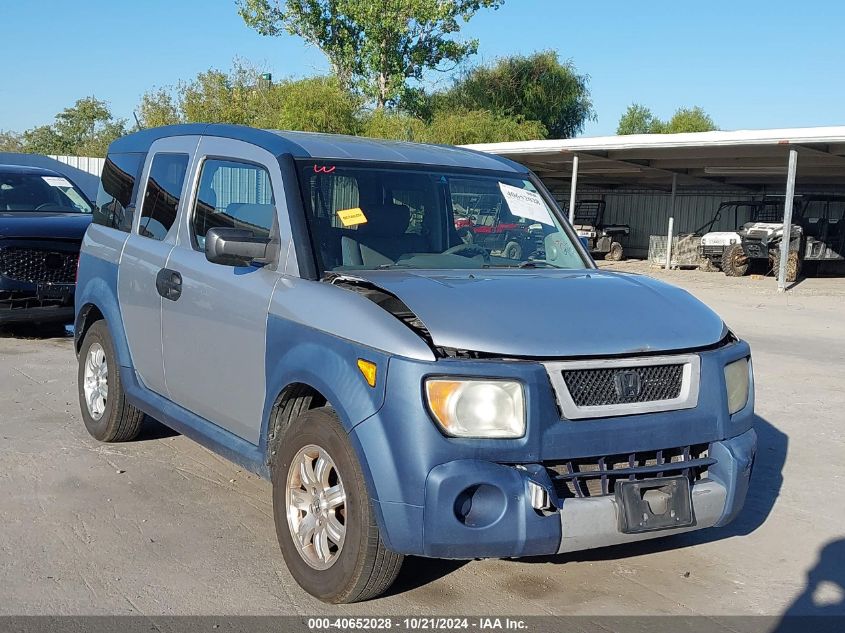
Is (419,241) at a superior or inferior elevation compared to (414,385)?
superior

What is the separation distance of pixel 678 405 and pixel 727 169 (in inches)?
1002

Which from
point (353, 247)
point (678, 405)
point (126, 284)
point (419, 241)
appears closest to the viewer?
point (678, 405)

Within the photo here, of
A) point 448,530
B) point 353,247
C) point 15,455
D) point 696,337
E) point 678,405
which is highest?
point 353,247

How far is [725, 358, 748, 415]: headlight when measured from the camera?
4.07 m

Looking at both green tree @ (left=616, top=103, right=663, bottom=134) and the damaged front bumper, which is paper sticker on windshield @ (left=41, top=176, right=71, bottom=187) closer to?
the damaged front bumper

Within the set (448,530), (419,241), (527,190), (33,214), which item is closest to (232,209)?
(419,241)

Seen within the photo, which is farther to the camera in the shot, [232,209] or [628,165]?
[628,165]

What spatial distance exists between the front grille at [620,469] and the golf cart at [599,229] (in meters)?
25.6

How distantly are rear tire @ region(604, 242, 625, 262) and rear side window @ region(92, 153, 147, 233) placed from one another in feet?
88.4

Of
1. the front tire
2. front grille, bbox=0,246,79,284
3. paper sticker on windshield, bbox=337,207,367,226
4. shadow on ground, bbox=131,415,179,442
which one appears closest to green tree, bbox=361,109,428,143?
front grille, bbox=0,246,79,284

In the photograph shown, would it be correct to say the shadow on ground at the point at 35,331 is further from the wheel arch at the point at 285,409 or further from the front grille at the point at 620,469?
the front grille at the point at 620,469

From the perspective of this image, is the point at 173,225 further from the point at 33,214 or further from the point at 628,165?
the point at 628,165

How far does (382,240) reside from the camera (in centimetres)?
466

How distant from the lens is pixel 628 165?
91.8ft
